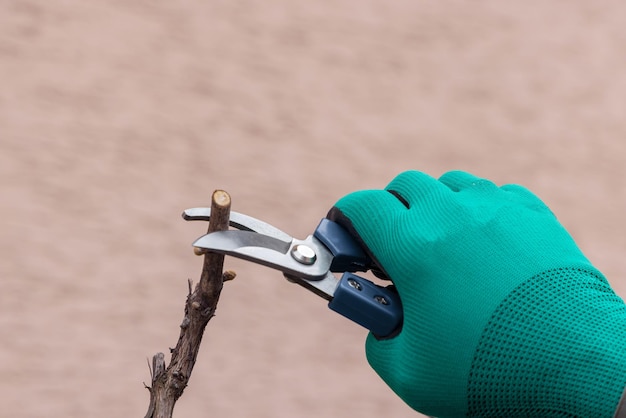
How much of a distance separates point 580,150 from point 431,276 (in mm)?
1889

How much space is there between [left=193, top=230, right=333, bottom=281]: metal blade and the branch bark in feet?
0.24

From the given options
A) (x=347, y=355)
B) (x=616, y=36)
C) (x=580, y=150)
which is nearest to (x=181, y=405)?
(x=347, y=355)

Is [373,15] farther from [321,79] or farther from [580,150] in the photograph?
[580,150]

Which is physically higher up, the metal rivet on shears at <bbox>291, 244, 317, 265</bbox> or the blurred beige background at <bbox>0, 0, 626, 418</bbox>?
the blurred beige background at <bbox>0, 0, 626, 418</bbox>

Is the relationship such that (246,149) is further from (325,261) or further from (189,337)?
(325,261)

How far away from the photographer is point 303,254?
931 millimetres

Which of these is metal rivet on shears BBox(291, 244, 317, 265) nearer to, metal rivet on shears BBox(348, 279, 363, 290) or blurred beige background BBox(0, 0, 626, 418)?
metal rivet on shears BBox(348, 279, 363, 290)

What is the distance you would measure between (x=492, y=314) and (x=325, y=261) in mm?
182

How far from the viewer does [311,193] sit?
2.30m

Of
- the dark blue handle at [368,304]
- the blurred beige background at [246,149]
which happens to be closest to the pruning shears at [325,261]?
the dark blue handle at [368,304]

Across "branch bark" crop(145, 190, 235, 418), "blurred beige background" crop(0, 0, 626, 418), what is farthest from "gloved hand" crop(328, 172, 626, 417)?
"blurred beige background" crop(0, 0, 626, 418)

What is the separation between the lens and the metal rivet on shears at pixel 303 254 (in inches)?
36.6

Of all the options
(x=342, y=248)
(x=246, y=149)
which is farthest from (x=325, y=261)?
(x=246, y=149)

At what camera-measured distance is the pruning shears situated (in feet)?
2.93
